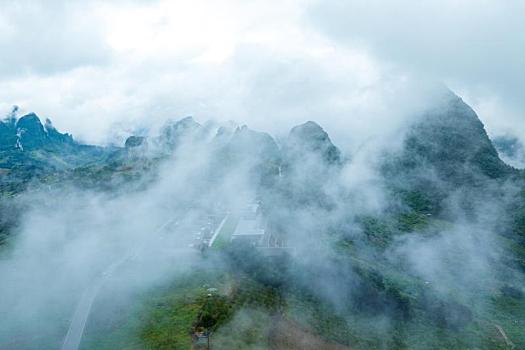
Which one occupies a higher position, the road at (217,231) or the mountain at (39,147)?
the mountain at (39,147)

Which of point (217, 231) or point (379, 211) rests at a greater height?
point (379, 211)

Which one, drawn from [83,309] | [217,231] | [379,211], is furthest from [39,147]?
[83,309]

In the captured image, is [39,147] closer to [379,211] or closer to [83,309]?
[379,211]

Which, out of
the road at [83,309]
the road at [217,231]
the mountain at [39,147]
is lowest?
the road at [83,309]

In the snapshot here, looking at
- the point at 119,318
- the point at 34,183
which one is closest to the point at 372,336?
the point at 119,318

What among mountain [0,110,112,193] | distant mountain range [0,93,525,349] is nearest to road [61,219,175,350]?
distant mountain range [0,93,525,349]

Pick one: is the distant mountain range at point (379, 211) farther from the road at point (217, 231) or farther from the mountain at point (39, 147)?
the mountain at point (39, 147)

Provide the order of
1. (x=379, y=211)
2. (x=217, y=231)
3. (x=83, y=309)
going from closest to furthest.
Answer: (x=83, y=309)
(x=217, y=231)
(x=379, y=211)

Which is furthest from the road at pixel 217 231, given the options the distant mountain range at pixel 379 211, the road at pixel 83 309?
the road at pixel 83 309

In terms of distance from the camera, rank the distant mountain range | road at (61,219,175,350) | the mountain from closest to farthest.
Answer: road at (61,219,175,350) < the distant mountain range < the mountain

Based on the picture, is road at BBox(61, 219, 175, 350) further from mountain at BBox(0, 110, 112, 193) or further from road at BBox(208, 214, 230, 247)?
mountain at BBox(0, 110, 112, 193)

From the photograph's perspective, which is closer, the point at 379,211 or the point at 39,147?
the point at 379,211
